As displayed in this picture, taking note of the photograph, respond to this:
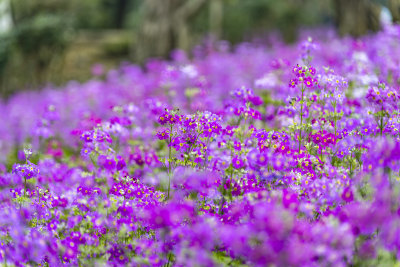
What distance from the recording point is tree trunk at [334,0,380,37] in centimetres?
1235

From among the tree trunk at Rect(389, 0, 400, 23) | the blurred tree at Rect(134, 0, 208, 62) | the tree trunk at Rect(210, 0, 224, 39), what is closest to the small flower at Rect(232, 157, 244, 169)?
the tree trunk at Rect(389, 0, 400, 23)

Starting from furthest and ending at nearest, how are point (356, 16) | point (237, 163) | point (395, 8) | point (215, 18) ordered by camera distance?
1. point (215, 18)
2. point (356, 16)
3. point (395, 8)
4. point (237, 163)

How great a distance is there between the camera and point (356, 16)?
12.4 m

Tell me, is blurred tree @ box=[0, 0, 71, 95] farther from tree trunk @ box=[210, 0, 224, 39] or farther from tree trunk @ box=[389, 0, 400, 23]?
tree trunk @ box=[389, 0, 400, 23]

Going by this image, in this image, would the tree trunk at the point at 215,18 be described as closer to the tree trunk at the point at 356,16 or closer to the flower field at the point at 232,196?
the tree trunk at the point at 356,16

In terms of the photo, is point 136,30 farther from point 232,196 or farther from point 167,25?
point 232,196

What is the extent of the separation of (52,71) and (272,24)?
13965 millimetres

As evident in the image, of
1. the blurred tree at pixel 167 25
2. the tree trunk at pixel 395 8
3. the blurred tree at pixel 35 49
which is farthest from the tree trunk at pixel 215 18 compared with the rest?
the tree trunk at pixel 395 8

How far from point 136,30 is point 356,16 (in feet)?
28.3

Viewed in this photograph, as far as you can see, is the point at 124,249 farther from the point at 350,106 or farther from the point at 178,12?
the point at 178,12

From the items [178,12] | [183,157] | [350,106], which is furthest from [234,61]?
[183,157]

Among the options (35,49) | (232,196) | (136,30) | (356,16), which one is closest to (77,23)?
(136,30)

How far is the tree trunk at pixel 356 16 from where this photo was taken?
12.4 metres

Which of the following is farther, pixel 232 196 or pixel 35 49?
pixel 35 49
